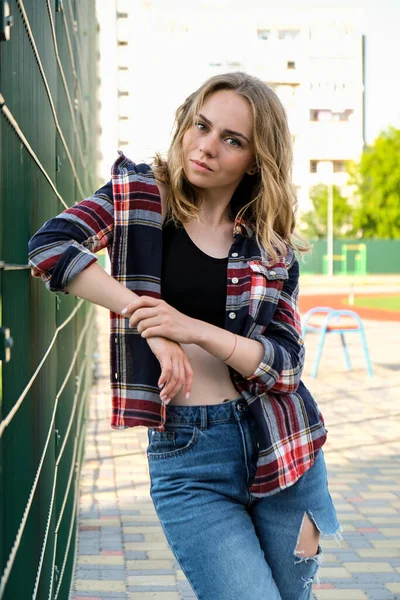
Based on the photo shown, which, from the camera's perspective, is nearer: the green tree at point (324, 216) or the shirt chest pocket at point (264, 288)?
the shirt chest pocket at point (264, 288)

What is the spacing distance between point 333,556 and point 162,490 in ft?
9.59

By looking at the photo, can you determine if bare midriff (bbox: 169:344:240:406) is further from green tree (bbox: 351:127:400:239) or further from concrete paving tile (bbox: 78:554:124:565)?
green tree (bbox: 351:127:400:239)

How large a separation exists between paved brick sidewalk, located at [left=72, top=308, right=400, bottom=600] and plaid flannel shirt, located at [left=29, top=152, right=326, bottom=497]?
6.86 ft

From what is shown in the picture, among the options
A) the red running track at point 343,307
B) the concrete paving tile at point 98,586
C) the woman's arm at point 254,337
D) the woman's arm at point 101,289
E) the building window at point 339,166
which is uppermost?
the building window at point 339,166

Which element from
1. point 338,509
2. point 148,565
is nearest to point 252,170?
point 148,565

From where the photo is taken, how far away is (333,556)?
513 centimetres

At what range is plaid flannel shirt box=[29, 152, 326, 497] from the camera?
238cm

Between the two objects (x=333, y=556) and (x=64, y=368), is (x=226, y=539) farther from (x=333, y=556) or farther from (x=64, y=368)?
(x=333, y=556)

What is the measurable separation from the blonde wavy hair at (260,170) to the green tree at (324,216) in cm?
6394

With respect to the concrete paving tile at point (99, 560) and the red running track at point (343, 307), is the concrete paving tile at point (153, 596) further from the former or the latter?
the red running track at point (343, 307)

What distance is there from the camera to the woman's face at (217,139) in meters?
2.51

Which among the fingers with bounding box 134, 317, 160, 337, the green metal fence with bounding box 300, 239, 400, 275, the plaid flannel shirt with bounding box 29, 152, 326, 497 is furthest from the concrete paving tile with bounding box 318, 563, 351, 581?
the green metal fence with bounding box 300, 239, 400, 275

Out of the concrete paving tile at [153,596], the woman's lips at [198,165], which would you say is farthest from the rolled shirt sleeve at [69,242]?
the concrete paving tile at [153,596]

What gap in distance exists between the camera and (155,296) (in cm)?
243
